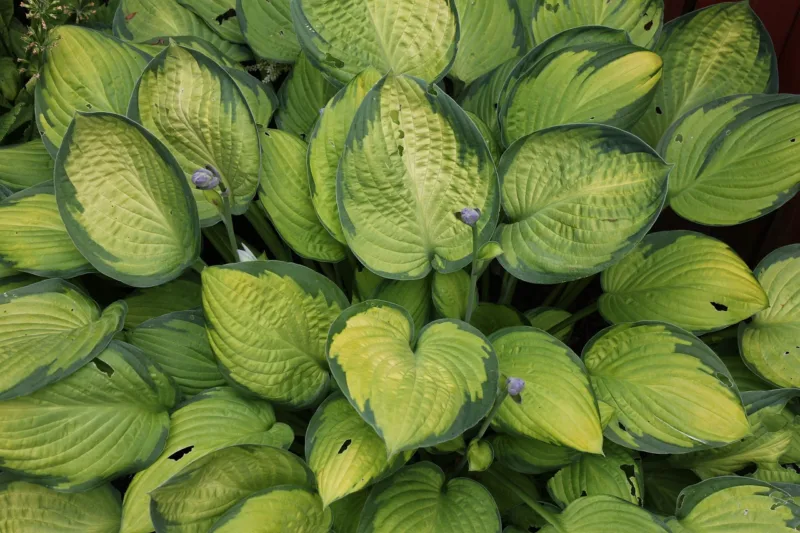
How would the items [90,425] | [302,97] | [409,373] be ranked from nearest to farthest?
[409,373] → [90,425] → [302,97]

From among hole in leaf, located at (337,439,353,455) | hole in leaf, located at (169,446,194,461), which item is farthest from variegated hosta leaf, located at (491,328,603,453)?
hole in leaf, located at (169,446,194,461)

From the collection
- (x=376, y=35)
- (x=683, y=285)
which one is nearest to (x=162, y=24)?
(x=376, y=35)

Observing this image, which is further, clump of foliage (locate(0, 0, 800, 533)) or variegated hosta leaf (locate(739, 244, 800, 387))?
variegated hosta leaf (locate(739, 244, 800, 387))

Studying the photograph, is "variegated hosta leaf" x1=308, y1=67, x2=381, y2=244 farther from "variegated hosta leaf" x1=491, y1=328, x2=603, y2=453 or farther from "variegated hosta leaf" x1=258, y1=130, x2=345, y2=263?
"variegated hosta leaf" x1=491, y1=328, x2=603, y2=453

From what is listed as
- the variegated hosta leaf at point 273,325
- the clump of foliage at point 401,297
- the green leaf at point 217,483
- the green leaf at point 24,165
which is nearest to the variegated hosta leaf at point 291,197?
the clump of foliage at point 401,297

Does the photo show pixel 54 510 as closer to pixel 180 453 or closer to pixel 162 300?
pixel 180 453

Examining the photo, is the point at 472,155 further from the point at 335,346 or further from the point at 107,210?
the point at 107,210

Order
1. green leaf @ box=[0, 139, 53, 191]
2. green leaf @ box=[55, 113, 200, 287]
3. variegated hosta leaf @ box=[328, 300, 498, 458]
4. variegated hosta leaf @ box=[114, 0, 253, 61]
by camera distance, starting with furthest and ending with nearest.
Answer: variegated hosta leaf @ box=[114, 0, 253, 61], green leaf @ box=[0, 139, 53, 191], green leaf @ box=[55, 113, 200, 287], variegated hosta leaf @ box=[328, 300, 498, 458]

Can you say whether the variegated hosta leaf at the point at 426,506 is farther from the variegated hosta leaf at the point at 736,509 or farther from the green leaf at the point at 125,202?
the green leaf at the point at 125,202
